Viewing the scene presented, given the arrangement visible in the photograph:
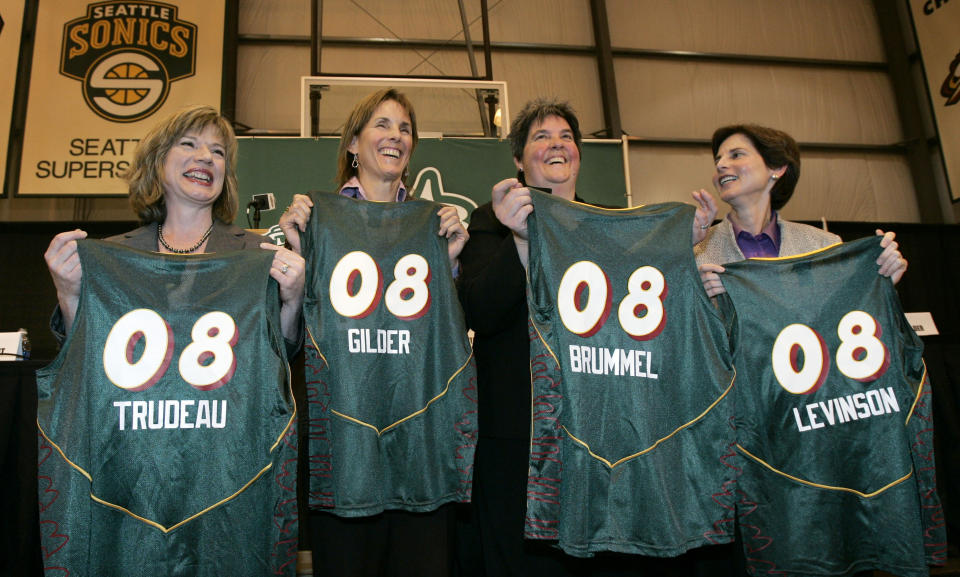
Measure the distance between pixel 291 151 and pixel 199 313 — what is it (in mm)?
2855

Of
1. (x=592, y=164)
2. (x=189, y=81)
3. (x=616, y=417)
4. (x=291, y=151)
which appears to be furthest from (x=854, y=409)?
(x=189, y=81)

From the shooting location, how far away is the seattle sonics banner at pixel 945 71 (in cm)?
693

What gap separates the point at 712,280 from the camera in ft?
7.52

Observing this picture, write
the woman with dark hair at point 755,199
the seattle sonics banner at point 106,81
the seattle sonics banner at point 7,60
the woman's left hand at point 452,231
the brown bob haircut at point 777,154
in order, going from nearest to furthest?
the woman's left hand at point 452,231, the woman with dark hair at point 755,199, the brown bob haircut at point 777,154, the seattle sonics banner at point 106,81, the seattle sonics banner at point 7,60

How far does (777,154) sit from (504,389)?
1574 millimetres

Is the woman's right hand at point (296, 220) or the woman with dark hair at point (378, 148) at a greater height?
the woman with dark hair at point (378, 148)

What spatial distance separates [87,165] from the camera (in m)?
5.96

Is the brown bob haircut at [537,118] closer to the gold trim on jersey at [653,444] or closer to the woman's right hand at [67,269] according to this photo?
the gold trim on jersey at [653,444]

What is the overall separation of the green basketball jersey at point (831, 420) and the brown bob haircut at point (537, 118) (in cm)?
78

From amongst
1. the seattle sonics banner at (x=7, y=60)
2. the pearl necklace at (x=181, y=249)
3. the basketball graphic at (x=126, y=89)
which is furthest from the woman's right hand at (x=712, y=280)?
the seattle sonics banner at (x=7, y=60)

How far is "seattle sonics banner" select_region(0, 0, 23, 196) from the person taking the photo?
20.0 feet

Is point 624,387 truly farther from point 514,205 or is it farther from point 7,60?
point 7,60

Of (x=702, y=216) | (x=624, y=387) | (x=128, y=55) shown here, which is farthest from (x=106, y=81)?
(x=624, y=387)

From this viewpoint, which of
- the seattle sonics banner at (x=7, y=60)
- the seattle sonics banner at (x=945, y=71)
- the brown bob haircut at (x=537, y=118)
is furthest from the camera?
the seattle sonics banner at (x=945, y=71)
